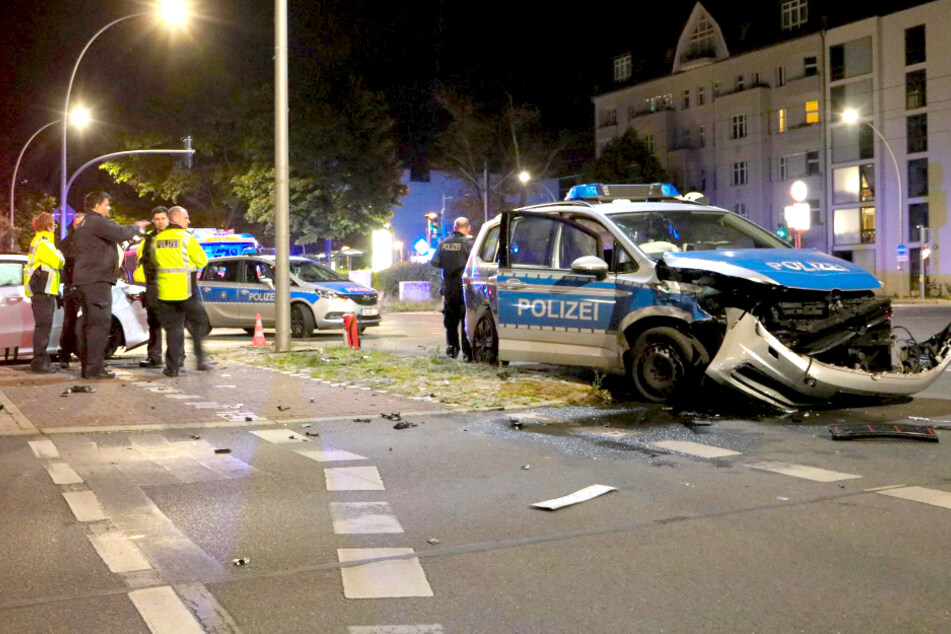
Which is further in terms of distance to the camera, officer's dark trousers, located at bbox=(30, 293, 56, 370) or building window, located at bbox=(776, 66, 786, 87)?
building window, located at bbox=(776, 66, 786, 87)

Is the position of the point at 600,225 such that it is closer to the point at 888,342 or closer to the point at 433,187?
the point at 888,342

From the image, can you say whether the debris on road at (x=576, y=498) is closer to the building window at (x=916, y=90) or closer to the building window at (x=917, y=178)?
the building window at (x=916, y=90)

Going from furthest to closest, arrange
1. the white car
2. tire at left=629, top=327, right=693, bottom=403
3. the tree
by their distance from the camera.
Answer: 1. the tree
2. the white car
3. tire at left=629, top=327, right=693, bottom=403

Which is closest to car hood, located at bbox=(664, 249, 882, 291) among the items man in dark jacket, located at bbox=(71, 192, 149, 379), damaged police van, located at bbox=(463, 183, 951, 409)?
damaged police van, located at bbox=(463, 183, 951, 409)

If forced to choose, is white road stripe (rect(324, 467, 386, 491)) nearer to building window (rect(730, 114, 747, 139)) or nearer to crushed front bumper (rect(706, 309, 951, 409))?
crushed front bumper (rect(706, 309, 951, 409))

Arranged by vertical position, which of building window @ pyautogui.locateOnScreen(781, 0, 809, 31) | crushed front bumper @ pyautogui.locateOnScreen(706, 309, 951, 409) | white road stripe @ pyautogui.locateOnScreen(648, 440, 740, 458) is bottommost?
white road stripe @ pyautogui.locateOnScreen(648, 440, 740, 458)

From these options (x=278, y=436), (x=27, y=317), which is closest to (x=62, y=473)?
(x=278, y=436)

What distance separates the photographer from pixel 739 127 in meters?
57.5

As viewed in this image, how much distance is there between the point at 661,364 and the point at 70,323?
6.78m

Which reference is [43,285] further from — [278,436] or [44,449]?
[278,436]

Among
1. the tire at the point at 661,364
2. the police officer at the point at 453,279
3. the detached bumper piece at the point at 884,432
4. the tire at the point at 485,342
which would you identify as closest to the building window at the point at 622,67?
the police officer at the point at 453,279

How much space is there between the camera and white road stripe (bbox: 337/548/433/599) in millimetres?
4098

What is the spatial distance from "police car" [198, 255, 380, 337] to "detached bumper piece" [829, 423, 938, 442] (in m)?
13.4

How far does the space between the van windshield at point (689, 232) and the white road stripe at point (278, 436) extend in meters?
3.66
